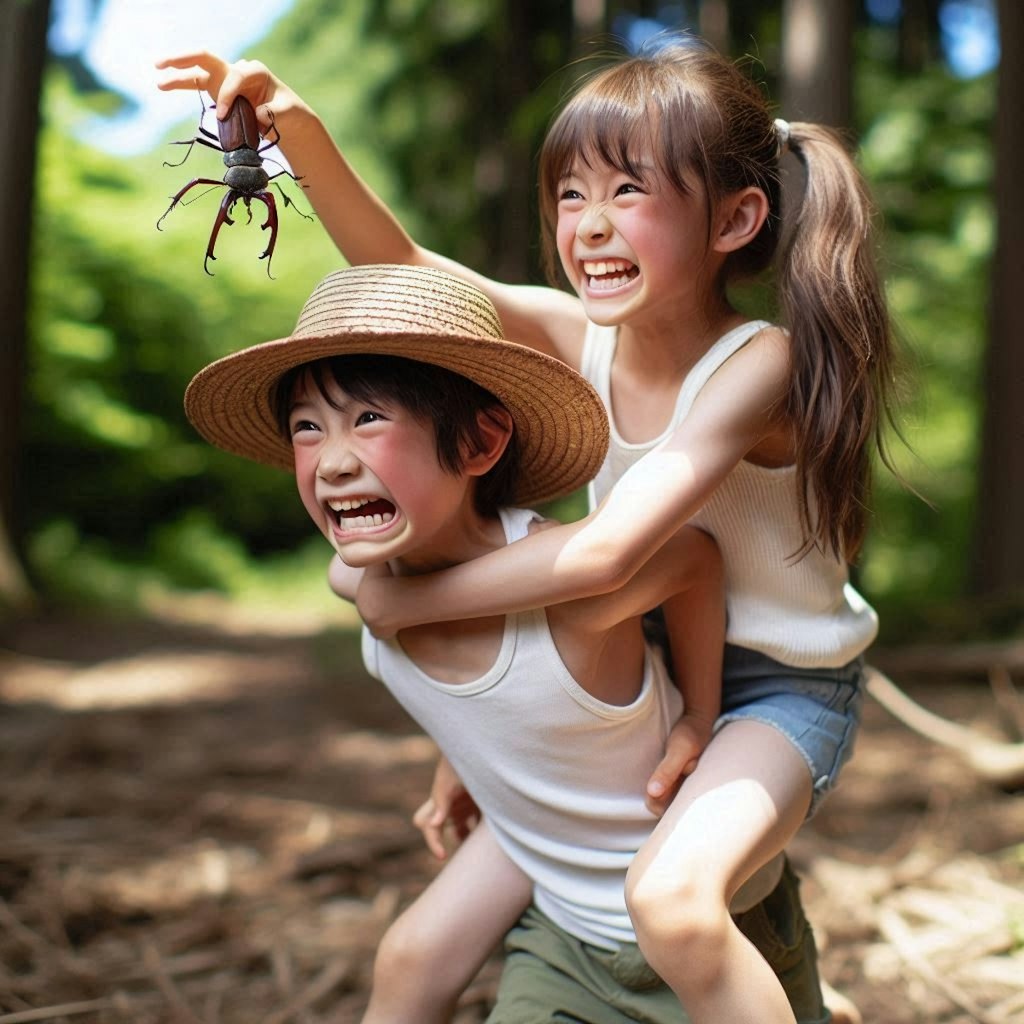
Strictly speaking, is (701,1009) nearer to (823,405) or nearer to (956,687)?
(823,405)

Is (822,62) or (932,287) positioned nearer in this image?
(822,62)

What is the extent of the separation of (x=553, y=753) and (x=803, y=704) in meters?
0.50

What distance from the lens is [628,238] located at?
2.00 metres

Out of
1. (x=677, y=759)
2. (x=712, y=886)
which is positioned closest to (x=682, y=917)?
(x=712, y=886)

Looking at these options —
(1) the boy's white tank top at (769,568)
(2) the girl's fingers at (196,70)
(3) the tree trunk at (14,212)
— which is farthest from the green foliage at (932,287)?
(3) the tree trunk at (14,212)

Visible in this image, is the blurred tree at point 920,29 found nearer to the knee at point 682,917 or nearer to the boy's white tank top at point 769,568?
the boy's white tank top at point 769,568

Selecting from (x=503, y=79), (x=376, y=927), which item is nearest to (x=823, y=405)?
(x=376, y=927)

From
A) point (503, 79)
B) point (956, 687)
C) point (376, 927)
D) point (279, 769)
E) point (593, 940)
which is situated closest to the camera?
point (593, 940)

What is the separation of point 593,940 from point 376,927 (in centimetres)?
140

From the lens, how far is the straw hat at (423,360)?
183cm

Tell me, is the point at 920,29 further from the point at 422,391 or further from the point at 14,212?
the point at 422,391

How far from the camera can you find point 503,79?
13148 mm

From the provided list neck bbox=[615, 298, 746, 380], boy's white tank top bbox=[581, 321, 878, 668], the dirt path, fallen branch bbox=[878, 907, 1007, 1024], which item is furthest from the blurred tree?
boy's white tank top bbox=[581, 321, 878, 668]

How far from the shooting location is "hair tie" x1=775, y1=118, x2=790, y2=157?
7.39ft
